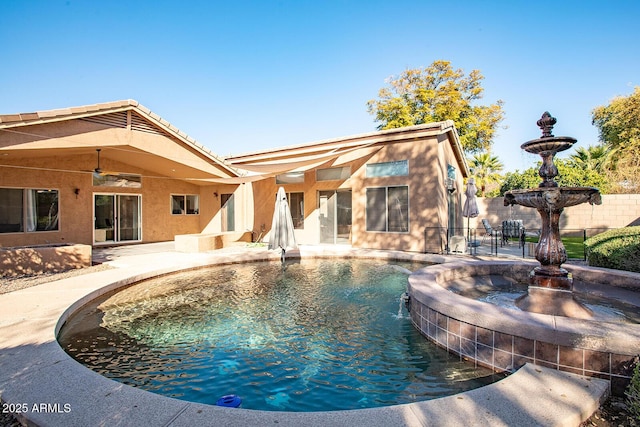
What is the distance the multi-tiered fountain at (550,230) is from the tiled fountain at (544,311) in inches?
0.4

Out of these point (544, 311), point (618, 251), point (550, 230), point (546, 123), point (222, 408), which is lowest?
point (222, 408)

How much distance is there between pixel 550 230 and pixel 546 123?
4.68 feet

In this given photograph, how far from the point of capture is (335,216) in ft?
43.6

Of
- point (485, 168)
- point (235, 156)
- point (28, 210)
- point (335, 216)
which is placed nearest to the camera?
point (28, 210)

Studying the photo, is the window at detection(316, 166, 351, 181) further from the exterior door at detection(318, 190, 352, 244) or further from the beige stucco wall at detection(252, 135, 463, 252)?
the exterior door at detection(318, 190, 352, 244)

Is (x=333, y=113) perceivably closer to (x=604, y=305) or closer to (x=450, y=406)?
(x=604, y=305)

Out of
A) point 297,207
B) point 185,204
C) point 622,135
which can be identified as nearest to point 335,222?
point 297,207

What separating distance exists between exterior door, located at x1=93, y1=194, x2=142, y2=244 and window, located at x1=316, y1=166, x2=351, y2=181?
7.82 meters

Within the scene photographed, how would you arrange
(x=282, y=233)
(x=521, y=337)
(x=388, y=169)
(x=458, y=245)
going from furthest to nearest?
(x=388, y=169) < (x=458, y=245) < (x=282, y=233) < (x=521, y=337)

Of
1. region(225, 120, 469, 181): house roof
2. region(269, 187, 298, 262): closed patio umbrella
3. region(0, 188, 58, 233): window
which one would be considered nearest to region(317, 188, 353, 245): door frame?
region(225, 120, 469, 181): house roof

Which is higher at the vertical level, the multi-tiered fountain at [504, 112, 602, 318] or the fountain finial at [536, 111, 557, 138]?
the fountain finial at [536, 111, 557, 138]

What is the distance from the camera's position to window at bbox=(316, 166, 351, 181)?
12805 millimetres

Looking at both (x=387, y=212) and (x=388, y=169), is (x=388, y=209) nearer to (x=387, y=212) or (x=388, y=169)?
(x=387, y=212)

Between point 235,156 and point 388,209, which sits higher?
point 235,156
